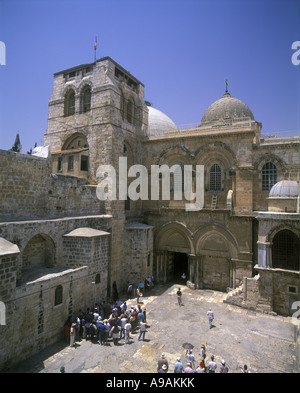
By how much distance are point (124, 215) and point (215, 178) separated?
7096 mm

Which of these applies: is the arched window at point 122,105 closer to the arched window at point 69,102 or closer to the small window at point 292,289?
the arched window at point 69,102

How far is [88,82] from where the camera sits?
17750 millimetres

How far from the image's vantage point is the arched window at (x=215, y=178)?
17.7 meters

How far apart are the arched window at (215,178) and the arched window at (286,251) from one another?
16.6 ft

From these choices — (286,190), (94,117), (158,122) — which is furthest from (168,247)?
(158,122)

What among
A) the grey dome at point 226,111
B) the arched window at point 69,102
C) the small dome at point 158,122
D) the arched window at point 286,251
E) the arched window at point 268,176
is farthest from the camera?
the small dome at point 158,122

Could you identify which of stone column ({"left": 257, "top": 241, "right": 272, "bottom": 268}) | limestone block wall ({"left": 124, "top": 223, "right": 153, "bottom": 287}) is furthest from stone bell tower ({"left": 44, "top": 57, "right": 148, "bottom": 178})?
stone column ({"left": 257, "top": 241, "right": 272, "bottom": 268})

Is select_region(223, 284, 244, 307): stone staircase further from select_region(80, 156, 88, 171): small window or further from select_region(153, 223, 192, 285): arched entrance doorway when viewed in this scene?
select_region(80, 156, 88, 171): small window

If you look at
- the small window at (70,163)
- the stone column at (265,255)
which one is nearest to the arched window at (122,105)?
the small window at (70,163)

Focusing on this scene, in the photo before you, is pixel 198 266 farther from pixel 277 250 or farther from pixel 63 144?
pixel 63 144

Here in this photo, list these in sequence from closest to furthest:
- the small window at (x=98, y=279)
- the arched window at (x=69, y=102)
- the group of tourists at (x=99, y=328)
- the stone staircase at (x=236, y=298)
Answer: the group of tourists at (x=99, y=328)
the small window at (x=98, y=279)
the stone staircase at (x=236, y=298)
the arched window at (x=69, y=102)

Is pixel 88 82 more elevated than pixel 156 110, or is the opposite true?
pixel 156 110
